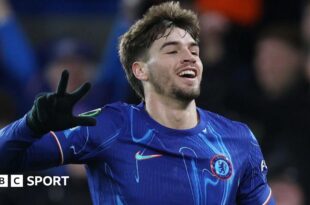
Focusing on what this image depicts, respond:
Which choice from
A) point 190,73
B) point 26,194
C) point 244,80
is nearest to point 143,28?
point 190,73

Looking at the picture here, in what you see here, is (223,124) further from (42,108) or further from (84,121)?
(42,108)

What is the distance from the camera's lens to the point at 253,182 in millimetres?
5016

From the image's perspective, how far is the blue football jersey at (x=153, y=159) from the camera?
471 centimetres

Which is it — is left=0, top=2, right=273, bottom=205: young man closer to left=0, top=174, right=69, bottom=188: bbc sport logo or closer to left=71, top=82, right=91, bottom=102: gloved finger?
left=71, top=82, right=91, bottom=102: gloved finger

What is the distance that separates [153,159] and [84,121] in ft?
1.58

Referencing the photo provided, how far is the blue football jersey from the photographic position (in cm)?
471

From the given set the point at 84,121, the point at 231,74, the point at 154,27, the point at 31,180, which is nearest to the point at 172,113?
the point at 154,27

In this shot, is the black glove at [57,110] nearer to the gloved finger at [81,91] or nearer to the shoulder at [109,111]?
the gloved finger at [81,91]

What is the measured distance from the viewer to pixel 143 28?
5152 millimetres

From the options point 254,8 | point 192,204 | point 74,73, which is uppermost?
point 254,8

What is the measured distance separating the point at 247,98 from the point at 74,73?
52.2 inches

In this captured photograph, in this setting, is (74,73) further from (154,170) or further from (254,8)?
(154,170)

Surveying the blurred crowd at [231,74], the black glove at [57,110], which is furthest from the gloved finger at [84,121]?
the blurred crowd at [231,74]

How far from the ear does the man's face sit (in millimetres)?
39
